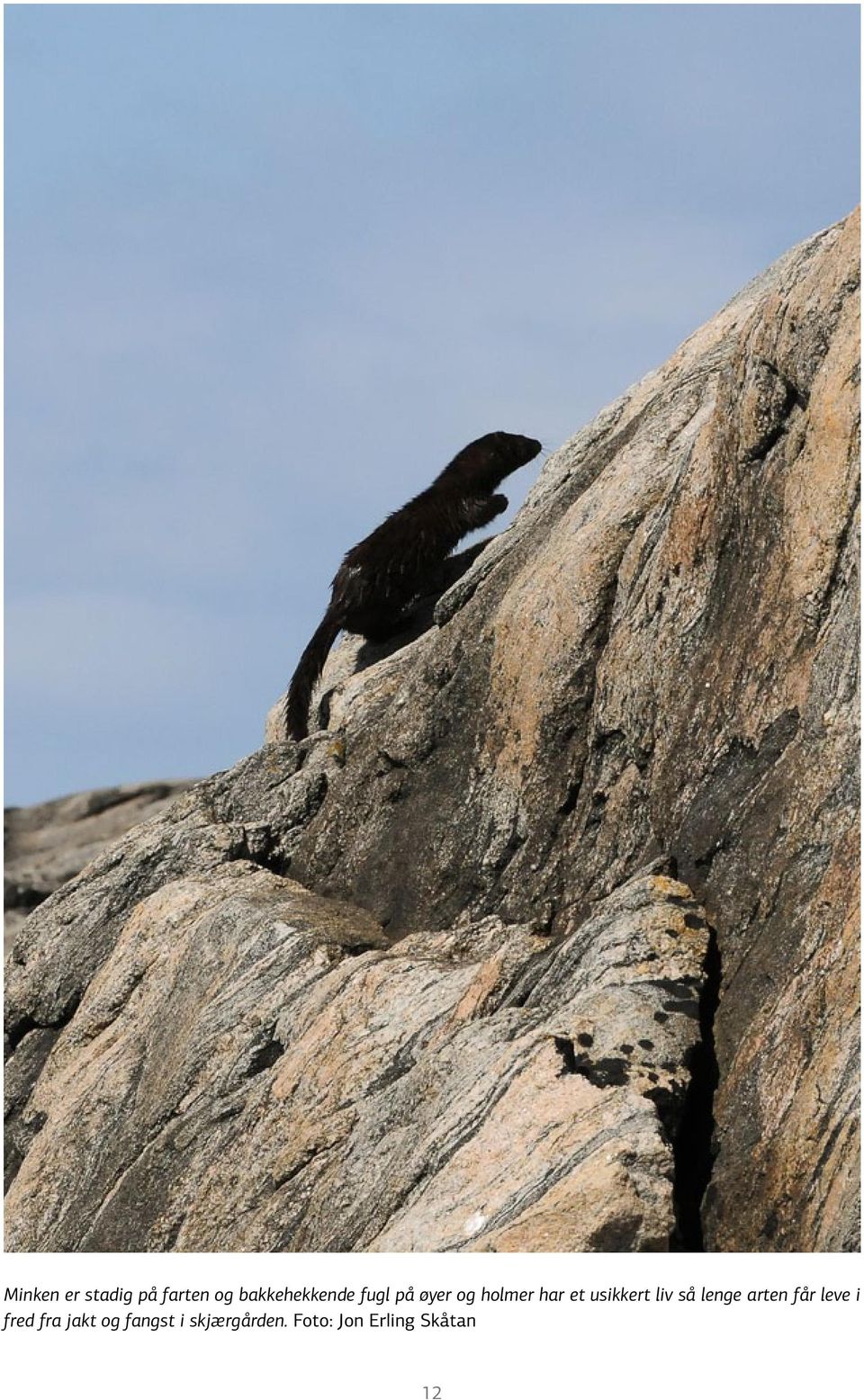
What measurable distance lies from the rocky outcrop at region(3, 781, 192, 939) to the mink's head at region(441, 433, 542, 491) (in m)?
25.4

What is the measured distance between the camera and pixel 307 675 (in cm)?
1842

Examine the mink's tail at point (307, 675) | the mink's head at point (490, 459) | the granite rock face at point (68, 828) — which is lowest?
the mink's tail at point (307, 675)

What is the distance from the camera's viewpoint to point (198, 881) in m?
15.4

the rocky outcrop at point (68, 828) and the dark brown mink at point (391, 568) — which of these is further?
the rocky outcrop at point (68, 828)

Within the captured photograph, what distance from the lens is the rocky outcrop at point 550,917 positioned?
9961mm

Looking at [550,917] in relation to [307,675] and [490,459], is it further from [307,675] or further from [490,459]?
[490,459]

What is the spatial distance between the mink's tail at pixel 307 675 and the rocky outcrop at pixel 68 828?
86.9 ft

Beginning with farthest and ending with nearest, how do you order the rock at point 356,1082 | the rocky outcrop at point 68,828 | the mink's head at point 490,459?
the rocky outcrop at point 68,828, the mink's head at point 490,459, the rock at point 356,1082

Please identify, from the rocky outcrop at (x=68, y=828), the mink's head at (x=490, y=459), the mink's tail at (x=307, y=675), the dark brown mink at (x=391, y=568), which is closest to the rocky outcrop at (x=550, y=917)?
the mink's tail at (x=307, y=675)

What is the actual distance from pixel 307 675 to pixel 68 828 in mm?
33299

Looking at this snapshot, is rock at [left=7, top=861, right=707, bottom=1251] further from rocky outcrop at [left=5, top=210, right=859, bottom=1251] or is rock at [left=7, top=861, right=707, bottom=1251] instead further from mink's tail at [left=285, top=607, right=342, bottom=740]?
mink's tail at [left=285, top=607, right=342, bottom=740]

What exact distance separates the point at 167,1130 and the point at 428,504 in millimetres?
8895

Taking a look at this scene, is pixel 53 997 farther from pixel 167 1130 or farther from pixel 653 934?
pixel 653 934

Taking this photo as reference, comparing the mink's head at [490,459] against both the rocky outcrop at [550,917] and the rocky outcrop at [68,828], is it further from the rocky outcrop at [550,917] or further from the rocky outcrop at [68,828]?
the rocky outcrop at [68,828]
